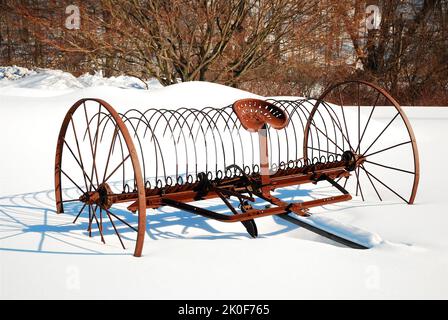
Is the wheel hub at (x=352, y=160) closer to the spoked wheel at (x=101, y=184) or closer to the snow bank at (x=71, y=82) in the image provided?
the spoked wheel at (x=101, y=184)

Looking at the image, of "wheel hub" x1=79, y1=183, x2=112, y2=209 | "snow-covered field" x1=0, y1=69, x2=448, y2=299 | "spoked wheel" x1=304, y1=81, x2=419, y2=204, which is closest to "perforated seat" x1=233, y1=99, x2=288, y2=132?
"spoked wheel" x1=304, y1=81, x2=419, y2=204

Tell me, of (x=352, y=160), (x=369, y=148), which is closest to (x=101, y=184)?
(x=352, y=160)

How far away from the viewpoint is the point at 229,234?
4223 millimetres

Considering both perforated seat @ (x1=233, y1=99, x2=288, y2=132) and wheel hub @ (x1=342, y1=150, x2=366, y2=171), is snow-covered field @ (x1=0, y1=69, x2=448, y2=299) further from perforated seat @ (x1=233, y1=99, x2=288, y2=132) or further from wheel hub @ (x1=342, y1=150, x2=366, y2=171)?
perforated seat @ (x1=233, y1=99, x2=288, y2=132)

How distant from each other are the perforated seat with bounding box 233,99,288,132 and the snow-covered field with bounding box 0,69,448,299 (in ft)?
2.99

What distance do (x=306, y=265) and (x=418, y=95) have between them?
41.1 feet

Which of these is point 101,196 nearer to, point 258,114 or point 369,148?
point 258,114

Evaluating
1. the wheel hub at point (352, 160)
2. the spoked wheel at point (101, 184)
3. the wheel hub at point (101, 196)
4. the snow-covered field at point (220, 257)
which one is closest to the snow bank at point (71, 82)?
the spoked wheel at point (101, 184)

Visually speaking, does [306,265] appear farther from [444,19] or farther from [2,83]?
[444,19]

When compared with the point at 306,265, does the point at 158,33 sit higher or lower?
higher

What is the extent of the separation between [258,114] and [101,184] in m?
1.44

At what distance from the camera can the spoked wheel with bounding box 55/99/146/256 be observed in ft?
11.0

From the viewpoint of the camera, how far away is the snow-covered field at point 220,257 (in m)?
2.95

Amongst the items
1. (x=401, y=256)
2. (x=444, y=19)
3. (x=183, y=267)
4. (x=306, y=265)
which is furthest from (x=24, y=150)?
(x=444, y=19)
